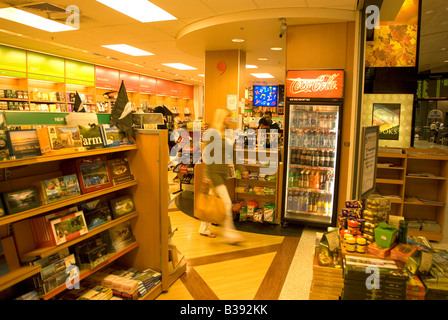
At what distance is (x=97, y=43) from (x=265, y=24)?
427 centimetres

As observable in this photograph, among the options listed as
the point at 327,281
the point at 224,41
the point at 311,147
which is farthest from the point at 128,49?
the point at 327,281

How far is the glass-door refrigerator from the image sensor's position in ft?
16.0

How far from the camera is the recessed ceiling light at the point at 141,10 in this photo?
454 cm

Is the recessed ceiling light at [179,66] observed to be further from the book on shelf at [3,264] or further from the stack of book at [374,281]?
the stack of book at [374,281]

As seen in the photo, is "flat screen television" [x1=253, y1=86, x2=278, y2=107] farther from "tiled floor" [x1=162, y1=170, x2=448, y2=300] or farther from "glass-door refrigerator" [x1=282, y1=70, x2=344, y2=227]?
"tiled floor" [x1=162, y1=170, x2=448, y2=300]

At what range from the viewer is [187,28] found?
5594mm

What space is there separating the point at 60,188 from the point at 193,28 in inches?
152

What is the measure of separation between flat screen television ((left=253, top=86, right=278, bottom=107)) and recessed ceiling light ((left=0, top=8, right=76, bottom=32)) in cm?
702

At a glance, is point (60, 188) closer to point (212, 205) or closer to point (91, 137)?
point (91, 137)

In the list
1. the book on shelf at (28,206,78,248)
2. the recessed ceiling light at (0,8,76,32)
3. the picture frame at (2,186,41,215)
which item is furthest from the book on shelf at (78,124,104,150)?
the recessed ceiling light at (0,8,76,32)

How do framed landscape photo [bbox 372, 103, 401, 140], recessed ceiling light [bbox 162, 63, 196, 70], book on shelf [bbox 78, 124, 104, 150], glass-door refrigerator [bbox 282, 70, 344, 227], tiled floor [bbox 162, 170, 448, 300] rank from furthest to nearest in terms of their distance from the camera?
recessed ceiling light [bbox 162, 63, 196, 70]
framed landscape photo [bbox 372, 103, 401, 140]
glass-door refrigerator [bbox 282, 70, 344, 227]
tiled floor [bbox 162, 170, 448, 300]
book on shelf [bbox 78, 124, 104, 150]

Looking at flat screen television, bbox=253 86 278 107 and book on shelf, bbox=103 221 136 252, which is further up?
flat screen television, bbox=253 86 278 107

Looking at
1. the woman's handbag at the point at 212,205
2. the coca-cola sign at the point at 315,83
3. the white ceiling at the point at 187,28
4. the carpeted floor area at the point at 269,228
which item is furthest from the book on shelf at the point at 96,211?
the coca-cola sign at the point at 315,83

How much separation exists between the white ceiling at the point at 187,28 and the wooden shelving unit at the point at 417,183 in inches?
92.8
